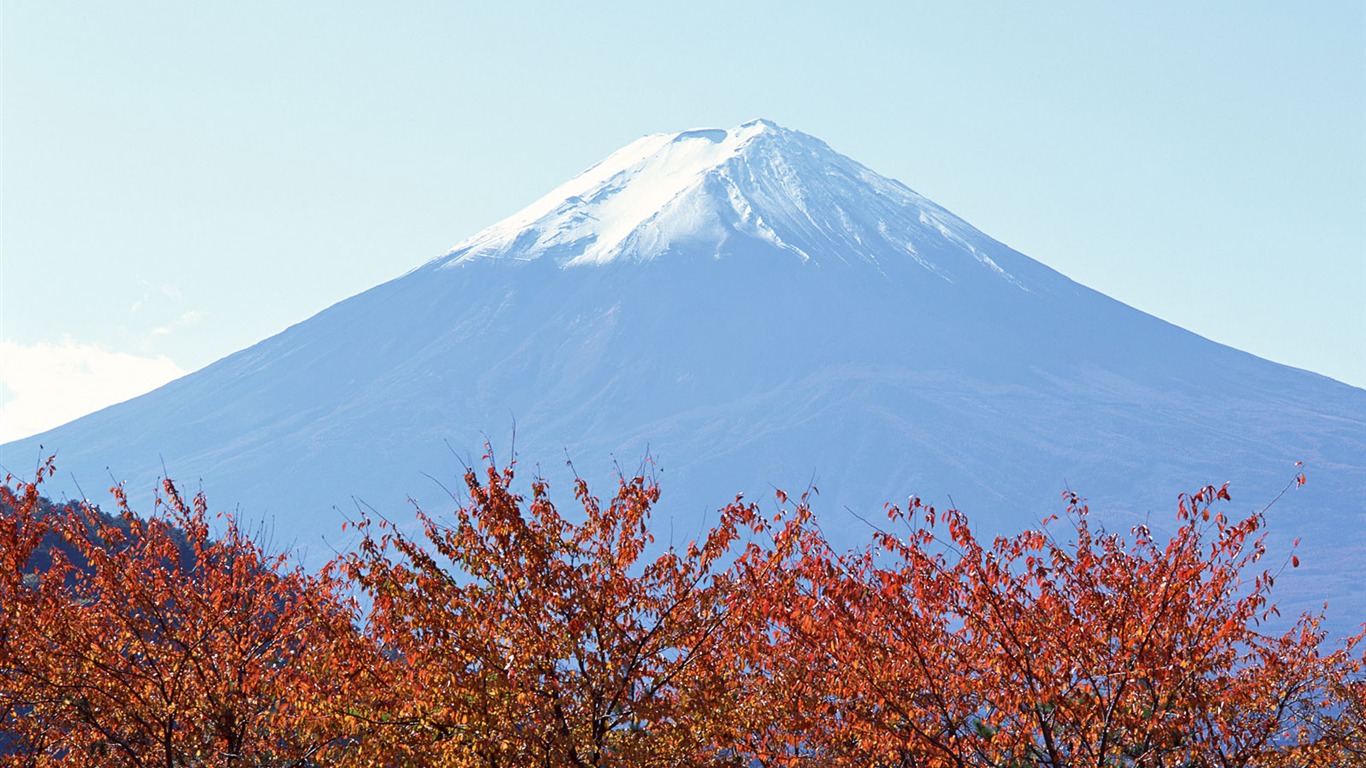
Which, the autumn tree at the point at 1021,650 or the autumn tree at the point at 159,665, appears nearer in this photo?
the autumn tree at the point at 1021,650

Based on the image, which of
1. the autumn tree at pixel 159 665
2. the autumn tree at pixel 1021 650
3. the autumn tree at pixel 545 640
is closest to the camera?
the autumn tree at pixel 545 640

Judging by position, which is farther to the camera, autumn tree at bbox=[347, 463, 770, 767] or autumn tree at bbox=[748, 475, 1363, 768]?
autumn tree at bbox=[748, 475, 1363, 768]

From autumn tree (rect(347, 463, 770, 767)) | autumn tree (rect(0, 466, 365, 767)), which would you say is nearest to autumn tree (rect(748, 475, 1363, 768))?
autumn tree (rect(347, 463, 770, 767))

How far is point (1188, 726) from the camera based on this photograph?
13.9 metres

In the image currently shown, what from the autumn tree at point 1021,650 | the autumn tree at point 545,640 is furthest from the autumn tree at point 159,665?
the autumn tree at point 1021,650

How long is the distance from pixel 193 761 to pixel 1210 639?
37.4ft

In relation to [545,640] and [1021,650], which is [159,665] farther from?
[1021,650]

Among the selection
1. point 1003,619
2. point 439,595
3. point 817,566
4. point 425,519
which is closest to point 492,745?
point 439,595

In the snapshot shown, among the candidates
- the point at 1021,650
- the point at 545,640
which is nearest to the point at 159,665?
the point at 545,640

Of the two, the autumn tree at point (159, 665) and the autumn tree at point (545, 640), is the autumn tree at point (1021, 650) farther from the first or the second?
the autumn tree at point (159, 665)

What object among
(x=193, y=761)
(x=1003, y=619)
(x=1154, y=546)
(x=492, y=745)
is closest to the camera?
(x=492, y=745)

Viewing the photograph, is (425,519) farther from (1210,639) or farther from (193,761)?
(1210,639)

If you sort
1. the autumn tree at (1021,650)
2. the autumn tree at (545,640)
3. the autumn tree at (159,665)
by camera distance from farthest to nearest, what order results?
1. the autumn tree at (159,665)
2. the autumn tree at (1021,650)
3. the autumn tree at (545,640)

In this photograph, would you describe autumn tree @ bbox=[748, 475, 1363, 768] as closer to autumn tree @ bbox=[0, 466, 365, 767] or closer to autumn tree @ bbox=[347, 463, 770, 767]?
autumn tree @ bbox=[347, 463, 770, 767]
